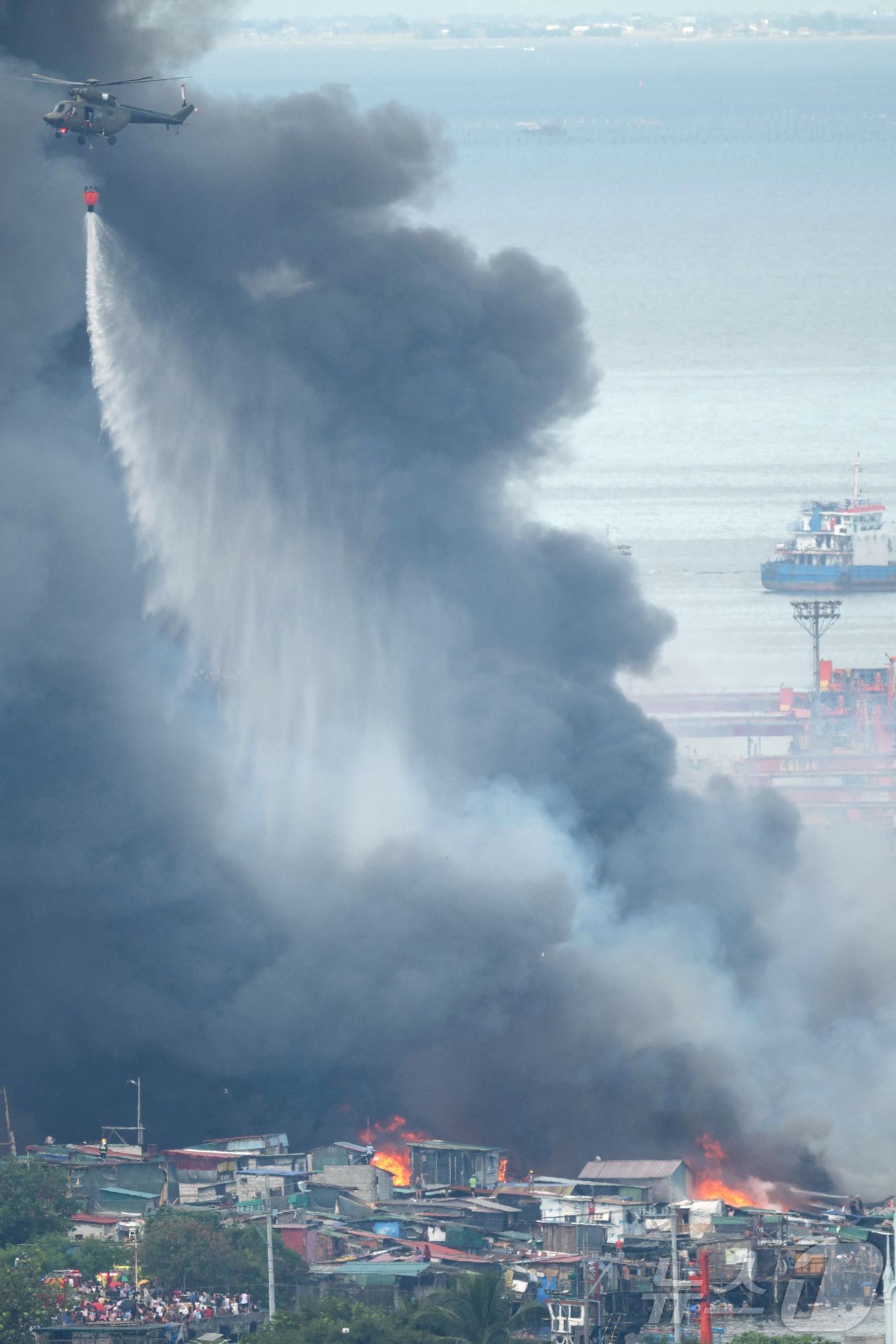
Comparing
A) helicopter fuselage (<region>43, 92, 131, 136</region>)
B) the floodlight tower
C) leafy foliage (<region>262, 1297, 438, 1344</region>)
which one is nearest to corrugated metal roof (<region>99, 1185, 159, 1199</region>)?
leafy foliage (<region>262, 1297, 438, 1344</region>)

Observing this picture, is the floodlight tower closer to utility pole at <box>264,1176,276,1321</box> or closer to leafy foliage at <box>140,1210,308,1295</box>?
leafy foliage at <box>140,1210,308,1295</box>

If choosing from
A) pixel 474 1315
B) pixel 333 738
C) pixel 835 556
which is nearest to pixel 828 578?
pixel 835 556

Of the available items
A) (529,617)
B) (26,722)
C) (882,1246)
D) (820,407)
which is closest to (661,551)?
(820,407)

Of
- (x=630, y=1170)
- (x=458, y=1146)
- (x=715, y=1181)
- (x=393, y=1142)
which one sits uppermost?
(x=393, y=1142)

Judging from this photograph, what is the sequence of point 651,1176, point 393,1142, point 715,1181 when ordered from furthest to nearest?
point 393,1142 < point 715,1181 < point 651,1176

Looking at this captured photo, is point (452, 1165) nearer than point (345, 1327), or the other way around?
point (345, 1327)

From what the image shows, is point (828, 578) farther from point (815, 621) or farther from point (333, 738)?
point (333, 738)

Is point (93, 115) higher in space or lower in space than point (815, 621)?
lower

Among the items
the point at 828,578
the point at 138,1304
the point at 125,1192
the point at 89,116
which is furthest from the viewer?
the point at 828,578
